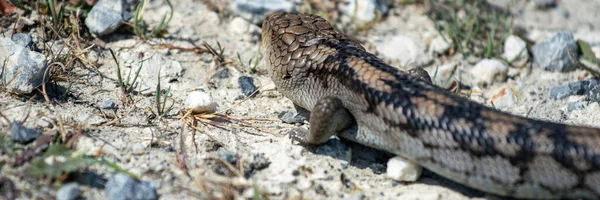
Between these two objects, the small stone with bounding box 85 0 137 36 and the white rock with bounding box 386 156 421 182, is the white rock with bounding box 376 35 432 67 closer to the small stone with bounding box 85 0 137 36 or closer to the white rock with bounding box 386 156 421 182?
the white rock with bounding box 386 156 421 182

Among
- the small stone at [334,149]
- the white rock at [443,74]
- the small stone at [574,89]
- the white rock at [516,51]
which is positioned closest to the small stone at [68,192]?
the small stone at [334,149]

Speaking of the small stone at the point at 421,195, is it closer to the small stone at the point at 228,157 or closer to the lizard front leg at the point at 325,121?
the lizard front leg at the point at 325,121

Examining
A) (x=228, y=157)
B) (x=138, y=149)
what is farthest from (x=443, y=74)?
(x=138, y=149)

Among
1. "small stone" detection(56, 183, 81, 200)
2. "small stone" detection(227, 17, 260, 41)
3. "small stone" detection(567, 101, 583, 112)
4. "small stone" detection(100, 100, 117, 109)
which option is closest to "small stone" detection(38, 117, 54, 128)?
"small stone" detection(100, 100, 117, 109)

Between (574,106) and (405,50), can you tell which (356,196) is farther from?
(405,50)

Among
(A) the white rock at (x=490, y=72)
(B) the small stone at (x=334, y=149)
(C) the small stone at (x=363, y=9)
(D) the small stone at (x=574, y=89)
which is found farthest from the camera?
(C) the small stone at (x=363, y=9)
